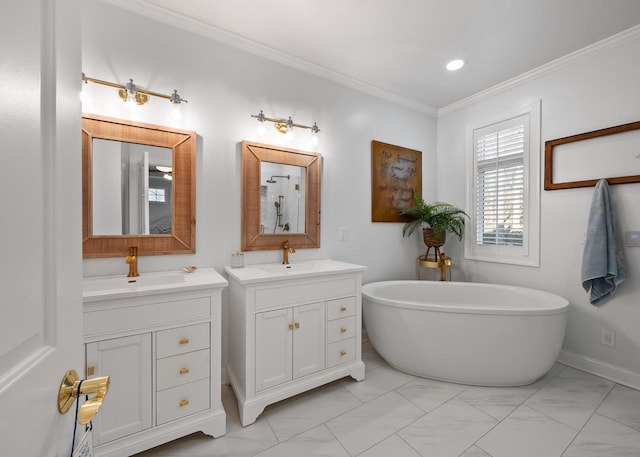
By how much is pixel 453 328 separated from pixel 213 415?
5.54ft

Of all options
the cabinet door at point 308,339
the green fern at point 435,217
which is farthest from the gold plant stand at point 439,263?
the cabinet door at point 308,339

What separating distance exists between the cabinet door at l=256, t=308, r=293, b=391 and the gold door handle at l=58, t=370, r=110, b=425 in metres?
1.30

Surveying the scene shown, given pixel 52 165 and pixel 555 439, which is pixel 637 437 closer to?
pixel 555 439

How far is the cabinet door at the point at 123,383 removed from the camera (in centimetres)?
135

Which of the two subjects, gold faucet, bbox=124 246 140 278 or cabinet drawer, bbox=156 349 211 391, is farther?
gold faucet, bbox=124 246 140 278

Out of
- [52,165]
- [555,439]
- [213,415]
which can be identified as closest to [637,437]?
[555,439]

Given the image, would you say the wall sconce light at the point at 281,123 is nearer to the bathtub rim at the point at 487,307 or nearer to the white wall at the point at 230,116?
the white wall at the point at 230,116

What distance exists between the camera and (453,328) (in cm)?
207

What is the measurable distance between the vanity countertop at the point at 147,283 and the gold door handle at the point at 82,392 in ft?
3.21

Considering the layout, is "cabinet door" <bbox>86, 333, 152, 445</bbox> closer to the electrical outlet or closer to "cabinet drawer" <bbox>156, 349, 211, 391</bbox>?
"cabinet drawer" <bbox>156, 349, 211, 391</bbox>

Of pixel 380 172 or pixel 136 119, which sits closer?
pixel 136 119

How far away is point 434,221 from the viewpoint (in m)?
3.03

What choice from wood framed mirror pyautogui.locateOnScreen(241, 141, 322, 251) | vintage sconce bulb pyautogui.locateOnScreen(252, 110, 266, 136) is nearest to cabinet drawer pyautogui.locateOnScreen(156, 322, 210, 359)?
A: wood framed mirror pyautogui.locateOnScreen(241, 141, 322, 251)

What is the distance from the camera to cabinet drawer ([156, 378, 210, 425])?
4.89 feet
